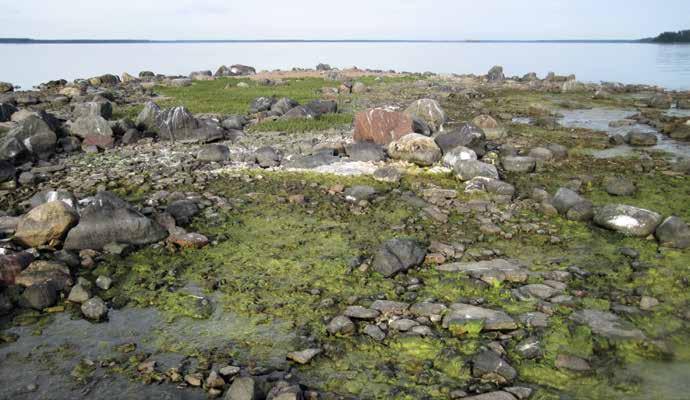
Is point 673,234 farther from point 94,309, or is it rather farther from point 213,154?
point 213,154

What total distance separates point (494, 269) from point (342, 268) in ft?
7.38

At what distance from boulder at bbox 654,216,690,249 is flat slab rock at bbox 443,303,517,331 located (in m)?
3.95

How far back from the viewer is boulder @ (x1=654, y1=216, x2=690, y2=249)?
8812mm

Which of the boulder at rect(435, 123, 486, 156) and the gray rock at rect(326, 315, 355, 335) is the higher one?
the boulder at rect(435, 123, 486, 156)

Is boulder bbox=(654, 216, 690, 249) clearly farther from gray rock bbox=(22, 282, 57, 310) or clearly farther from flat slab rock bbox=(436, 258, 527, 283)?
gray rock bbox=(22, 282, 57, 310)

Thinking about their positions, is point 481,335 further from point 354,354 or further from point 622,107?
point 622,107

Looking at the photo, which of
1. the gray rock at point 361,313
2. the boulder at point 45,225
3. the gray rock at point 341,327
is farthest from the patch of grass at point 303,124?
the gray rock at point 341,327

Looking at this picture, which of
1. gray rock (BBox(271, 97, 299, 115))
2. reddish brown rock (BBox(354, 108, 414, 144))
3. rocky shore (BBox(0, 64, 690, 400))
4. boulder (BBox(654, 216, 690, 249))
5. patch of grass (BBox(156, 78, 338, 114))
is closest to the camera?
rocky shore (BBox(0, 64, 690, 400))

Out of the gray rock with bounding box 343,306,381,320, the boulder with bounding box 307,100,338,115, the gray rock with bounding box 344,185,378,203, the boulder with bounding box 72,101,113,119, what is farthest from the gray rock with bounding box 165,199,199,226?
the boulder with bounding box 307,100,338,115

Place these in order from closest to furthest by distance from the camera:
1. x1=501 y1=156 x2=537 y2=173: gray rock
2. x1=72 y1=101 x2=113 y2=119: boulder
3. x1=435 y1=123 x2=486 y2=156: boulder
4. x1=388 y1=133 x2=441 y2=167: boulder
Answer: x1=501 y1=156 x2=537 y2=173: gray rock → x1=388 y1=133 x2=441 y2=167: boulder → x1=435 y1=123 x2=486 y2=156: boulder → x1=72 y1=101 x2=113 y2=119: boulder

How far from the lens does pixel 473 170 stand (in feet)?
41.7

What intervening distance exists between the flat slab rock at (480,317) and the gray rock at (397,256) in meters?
1.30

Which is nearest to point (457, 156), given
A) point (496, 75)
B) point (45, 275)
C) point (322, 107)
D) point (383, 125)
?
point (383, 125)

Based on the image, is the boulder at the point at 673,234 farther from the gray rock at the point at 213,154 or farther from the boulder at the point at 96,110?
the boulder at the point at 96,110
